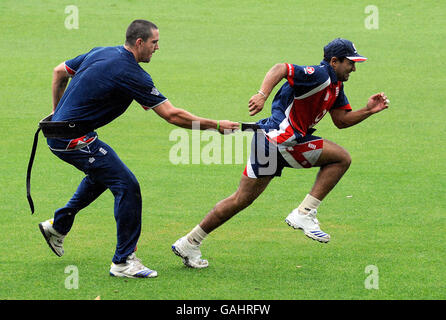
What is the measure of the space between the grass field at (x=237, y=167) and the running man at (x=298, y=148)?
352 mm

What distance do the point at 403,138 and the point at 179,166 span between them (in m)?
4.25

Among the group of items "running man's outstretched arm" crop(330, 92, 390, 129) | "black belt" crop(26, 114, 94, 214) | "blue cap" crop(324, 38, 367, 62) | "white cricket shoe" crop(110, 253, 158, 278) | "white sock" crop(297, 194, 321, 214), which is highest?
"blue cap" crop(324, 38, 367, 62)

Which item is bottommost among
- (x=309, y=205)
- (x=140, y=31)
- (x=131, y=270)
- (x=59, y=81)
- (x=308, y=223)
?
(x=131, y=270)

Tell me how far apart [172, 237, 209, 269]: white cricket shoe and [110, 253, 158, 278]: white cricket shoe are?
390 millimetres

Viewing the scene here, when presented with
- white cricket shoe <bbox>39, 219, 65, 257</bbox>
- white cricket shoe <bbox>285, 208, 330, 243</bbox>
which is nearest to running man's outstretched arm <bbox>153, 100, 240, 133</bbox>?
white cricket shoe <bbox>285, 208, 330, 243</bbox>

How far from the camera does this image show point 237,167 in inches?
498

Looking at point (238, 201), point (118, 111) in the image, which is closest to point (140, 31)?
point (118, 111)

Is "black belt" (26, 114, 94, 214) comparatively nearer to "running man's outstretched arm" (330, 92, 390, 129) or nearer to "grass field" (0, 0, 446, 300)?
"grass field" (0, 0, 446, 300)

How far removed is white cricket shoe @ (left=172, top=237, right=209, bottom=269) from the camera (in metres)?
7.96

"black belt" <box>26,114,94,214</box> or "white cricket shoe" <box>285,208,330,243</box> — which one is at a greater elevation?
"black belt" <box>26,114,94,214</box>

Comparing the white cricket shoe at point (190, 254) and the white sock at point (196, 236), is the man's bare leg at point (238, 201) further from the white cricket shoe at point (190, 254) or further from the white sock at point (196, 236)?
the white cricket shoe at point (190, 254)

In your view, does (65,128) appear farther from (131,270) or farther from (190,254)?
(190,254)

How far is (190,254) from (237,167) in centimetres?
478

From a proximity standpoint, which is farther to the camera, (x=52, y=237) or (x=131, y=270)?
(x=52, y=237)
